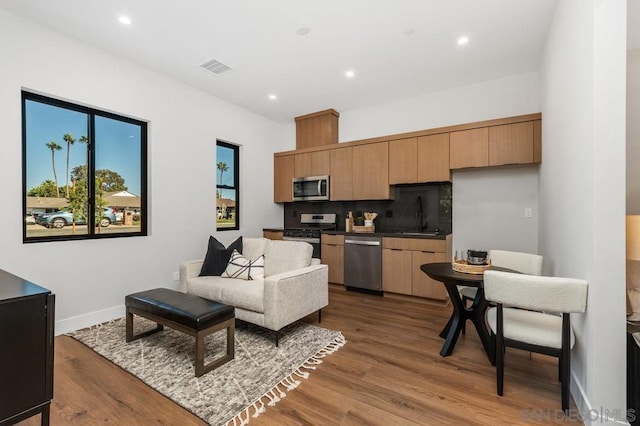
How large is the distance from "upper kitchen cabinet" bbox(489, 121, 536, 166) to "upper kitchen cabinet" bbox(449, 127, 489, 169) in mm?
65

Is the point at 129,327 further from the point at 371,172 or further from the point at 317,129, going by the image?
the point at 317,129

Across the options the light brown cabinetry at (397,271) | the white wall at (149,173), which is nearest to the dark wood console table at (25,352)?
the white wall at (149,173)

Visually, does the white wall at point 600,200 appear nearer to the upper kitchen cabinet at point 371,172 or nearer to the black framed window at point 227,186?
the upper kitchen cabinet at point 371,172

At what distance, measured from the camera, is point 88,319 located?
3021mm

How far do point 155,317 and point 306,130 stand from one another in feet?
12.7

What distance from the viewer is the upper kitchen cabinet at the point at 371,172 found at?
4.37 meters

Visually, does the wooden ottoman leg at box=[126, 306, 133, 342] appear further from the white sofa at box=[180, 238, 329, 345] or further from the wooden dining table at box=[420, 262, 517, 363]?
the wooden dining table at box=[420, 262, 517, 363]

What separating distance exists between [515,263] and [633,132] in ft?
4.36

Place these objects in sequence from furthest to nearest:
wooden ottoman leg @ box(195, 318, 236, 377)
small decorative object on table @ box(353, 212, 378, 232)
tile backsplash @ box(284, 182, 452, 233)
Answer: small decorative object on table @ box(353, 212, 378, 232), tile backsplash @ box(284, 182, 452, 233), wooden ottoman leg @ box(195, 318, 236, 377)

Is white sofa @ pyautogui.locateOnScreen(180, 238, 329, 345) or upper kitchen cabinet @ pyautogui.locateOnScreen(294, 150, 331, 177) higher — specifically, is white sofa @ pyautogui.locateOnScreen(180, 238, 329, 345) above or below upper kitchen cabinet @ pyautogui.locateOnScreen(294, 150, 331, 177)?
below

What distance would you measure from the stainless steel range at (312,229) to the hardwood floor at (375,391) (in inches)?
82.9

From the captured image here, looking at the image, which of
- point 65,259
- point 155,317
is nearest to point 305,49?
point 155,317

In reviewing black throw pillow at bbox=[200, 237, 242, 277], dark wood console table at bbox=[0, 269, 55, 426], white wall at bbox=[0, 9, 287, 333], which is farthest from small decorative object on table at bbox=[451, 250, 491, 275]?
white wall at bbox=[0, 9, 287, 333]

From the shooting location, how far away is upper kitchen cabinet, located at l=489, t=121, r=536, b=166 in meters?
3.39
